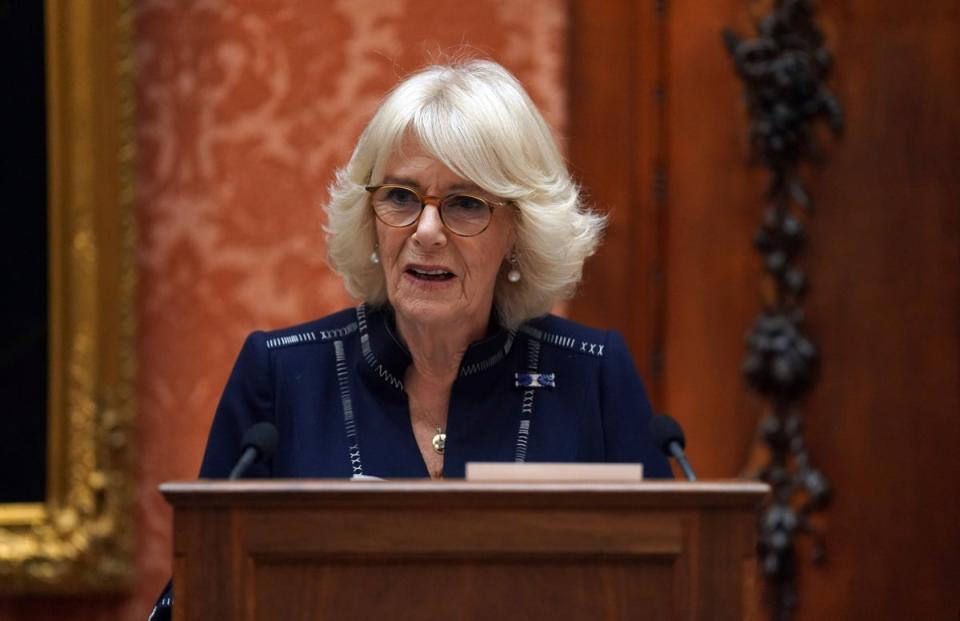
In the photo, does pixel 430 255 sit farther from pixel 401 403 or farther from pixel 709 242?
pixel 709 242

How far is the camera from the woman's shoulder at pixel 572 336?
2385 millimetres

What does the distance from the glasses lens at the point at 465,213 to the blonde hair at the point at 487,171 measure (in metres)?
0.04

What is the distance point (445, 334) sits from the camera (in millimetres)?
2295

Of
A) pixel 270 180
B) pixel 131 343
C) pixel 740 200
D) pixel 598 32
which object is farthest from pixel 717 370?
pixel 131 343

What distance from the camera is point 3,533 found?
325 cm

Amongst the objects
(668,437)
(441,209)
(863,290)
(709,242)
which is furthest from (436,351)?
(863,290)

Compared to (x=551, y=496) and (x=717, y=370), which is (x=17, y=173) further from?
(x=551, y=496)

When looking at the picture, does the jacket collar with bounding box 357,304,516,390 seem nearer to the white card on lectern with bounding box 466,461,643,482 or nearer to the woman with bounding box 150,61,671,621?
the woman with bounding box 150,61,671,621

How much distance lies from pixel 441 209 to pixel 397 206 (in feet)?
0.25

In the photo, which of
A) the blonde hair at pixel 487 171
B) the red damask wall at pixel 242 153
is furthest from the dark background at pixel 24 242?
the blonde hair at pixel 487 171

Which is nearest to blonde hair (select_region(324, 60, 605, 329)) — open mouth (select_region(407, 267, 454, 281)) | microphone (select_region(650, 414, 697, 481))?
open mouth (select_region(407, 267, 454, 281))

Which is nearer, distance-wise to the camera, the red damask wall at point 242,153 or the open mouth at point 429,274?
the open mouth at point 429,274

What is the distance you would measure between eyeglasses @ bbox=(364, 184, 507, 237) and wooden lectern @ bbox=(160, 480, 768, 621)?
2.39 feet

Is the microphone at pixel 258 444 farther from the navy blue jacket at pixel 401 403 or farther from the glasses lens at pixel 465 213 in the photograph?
the glasses lens at pixel 465 213
